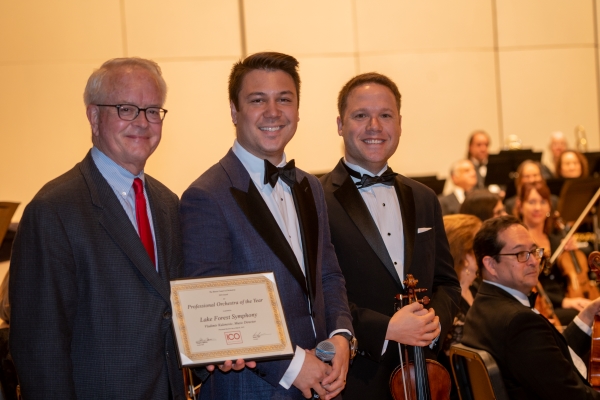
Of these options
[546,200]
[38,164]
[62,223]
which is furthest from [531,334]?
[38,164]

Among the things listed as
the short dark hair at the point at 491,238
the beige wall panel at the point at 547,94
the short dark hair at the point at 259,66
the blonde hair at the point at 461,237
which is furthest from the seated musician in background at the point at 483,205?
the beige wall panel at the point at 547,94

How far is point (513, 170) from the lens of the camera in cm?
971

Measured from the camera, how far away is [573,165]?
31.4ft

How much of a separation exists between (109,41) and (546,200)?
6.21 m

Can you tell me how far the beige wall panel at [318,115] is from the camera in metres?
10.8

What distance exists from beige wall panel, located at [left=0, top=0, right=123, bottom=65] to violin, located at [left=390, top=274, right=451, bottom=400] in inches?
310

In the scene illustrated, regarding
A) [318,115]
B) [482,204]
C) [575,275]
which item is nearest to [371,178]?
[482,204]

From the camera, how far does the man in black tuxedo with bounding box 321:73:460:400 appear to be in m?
2.86

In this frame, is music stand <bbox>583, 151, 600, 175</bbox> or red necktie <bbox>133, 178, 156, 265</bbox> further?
music stand <bbox>583, 151, 600, 175</bbox>

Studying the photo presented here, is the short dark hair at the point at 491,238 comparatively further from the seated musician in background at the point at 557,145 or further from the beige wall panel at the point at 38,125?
the seated musician in background at the point at 557,145

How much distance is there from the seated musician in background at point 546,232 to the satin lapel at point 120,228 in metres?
4.29

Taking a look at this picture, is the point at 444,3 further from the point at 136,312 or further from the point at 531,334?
the point at 136,312

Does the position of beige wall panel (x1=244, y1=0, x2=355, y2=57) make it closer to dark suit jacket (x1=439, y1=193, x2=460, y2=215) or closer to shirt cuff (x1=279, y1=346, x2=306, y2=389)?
dark suit jacket (x1=439, y1=193, x2=460, y2=215)

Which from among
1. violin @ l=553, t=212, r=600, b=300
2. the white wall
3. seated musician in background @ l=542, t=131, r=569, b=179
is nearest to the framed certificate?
violin @ l=553, t=212, r=600, b=300
